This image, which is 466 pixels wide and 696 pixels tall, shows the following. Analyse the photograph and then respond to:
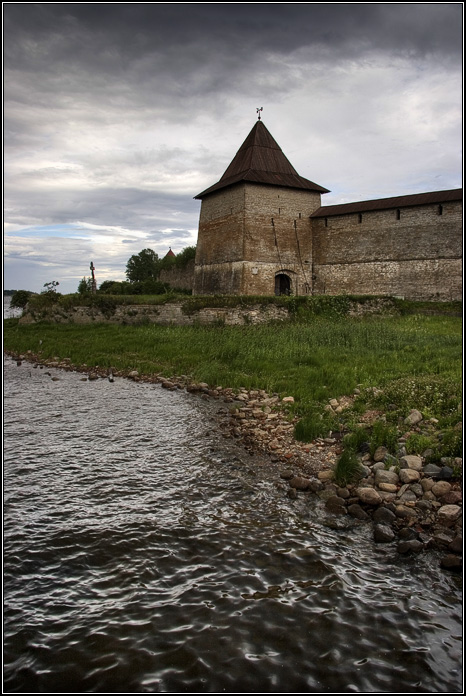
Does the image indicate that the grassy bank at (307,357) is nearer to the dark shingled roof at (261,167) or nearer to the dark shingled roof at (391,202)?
the dark shingled roof at (391,202)

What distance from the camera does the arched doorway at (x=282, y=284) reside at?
29.6 meters

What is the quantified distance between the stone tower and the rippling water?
22091 millimetres

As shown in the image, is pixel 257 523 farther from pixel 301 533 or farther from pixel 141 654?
pixel 141 654

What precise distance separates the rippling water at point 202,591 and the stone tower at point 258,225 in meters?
22.1

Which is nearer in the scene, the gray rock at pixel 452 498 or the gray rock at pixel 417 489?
the gray rock at pixel 452 498

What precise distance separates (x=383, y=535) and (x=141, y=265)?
62.6 meters

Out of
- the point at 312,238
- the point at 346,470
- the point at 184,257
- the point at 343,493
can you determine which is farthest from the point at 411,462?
the point at 184,257

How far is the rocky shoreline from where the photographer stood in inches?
197

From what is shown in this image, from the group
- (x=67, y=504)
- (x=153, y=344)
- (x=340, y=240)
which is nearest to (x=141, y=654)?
(x=67, y=504)

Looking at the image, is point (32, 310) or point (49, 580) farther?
point (32, 310)

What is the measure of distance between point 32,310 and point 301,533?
21.7 metres

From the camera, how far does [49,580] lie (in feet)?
14.2

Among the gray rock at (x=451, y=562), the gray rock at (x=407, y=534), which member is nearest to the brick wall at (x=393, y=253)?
the gray rock at (x=407, y=534)

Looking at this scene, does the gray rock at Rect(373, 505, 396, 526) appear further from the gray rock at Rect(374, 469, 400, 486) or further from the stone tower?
the stone tower
